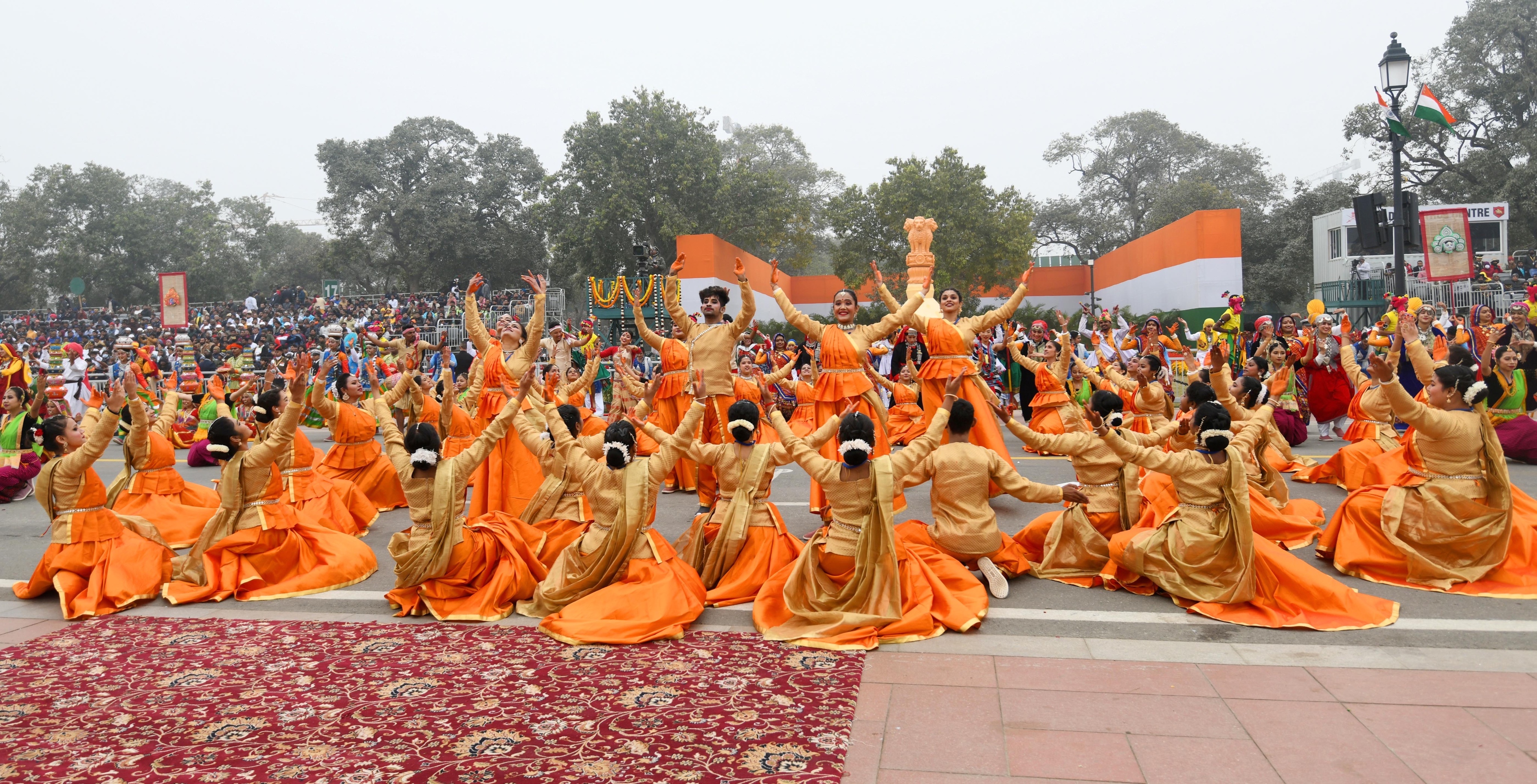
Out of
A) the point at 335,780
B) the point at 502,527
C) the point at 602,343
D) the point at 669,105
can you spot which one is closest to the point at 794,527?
the point at 502,527

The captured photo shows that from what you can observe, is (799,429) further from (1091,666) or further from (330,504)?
(1091,666)

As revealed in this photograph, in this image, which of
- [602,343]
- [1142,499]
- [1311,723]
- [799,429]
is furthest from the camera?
[602,343]

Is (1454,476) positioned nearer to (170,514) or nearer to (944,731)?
(944,731)

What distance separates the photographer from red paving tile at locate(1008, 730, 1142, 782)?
10.3ft

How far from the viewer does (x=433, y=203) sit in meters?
42.1

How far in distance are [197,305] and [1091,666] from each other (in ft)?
153

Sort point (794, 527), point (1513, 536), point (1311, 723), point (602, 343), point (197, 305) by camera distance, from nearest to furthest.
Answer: point (1311, 723) → point (1513, 536) → point (794, 527) → point (602, 343) → point (197, 305)

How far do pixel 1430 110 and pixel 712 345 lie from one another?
1465cm

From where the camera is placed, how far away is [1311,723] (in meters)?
3.48

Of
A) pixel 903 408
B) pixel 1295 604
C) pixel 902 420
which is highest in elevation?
pixel 903 408

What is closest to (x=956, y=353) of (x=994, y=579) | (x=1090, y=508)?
(x=1090, y=508)

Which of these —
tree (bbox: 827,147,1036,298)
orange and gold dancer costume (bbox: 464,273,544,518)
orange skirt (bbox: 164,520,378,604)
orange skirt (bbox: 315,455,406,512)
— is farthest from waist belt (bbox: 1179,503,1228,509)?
tree (bbox: 827,147,1036,298)

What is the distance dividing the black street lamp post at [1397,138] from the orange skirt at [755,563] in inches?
362

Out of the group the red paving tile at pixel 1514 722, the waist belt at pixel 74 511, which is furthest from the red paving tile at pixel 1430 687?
the waist belt at pixel 74 511
